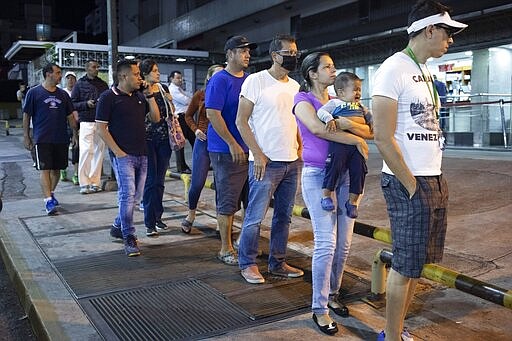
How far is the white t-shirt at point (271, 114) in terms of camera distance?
418 cm

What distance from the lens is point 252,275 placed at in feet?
14.5

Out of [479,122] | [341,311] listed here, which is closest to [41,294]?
[341,311]

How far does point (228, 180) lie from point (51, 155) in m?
3.59

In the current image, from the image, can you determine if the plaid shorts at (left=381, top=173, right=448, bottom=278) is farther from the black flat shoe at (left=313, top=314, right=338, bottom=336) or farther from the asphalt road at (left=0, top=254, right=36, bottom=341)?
the asphalt road at (left=0, top=254, right=36, bottom=341)

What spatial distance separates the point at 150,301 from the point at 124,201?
146 centimetres

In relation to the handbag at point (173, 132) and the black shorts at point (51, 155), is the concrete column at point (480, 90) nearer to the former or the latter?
the handbag at point (173, 132)

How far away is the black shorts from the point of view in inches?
283

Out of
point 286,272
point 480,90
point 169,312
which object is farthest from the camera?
point 480,90

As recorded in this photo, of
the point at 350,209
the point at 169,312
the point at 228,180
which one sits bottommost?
the point at 169,312

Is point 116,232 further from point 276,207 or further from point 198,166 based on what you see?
point 276,207

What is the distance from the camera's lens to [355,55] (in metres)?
19.3

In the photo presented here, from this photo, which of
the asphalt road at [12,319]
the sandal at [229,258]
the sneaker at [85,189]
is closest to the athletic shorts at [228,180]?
the sandal at [229,258]

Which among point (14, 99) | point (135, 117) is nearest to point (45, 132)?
point (135, 117)

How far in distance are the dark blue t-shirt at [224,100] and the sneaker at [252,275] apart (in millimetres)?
1092
